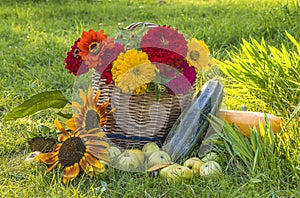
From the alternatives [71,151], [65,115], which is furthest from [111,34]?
[71,151]

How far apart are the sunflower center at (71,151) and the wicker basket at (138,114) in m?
0.28

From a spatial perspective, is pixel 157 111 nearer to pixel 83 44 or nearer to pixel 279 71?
pixel 83 44

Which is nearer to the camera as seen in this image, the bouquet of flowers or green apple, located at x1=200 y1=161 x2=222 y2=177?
green apple, located at x1=200 y1=161 x2=222 y2=177

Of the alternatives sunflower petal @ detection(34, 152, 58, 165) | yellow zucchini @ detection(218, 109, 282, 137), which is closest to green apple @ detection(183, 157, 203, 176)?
yellow zucchini @ detection(218, 109, 282, 137)

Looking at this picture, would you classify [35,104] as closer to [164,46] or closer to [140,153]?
[140,153]

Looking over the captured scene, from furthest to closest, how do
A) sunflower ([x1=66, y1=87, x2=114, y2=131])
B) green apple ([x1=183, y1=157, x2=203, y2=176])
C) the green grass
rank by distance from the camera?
1. sunflower ([x1=66, y1=87, x2=114, y2=131])
2. green apple ([x1=183, y1=157, x2=203, y2=176])
3. the green grass

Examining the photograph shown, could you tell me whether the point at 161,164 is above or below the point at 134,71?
below

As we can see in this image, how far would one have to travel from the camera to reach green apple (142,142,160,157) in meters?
2.67

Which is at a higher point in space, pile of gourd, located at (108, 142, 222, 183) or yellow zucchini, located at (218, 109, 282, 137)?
yellow zucchini, located at (218, 109, 282, 137)

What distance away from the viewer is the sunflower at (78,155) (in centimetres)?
251

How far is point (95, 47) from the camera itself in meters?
2.81

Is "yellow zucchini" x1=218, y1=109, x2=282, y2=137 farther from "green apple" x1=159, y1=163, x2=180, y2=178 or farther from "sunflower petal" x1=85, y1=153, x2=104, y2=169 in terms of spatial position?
"sunflower petal" x1=85, y1=153, x2=104, y2=169

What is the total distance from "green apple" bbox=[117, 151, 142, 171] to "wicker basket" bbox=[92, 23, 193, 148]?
0.21 metres

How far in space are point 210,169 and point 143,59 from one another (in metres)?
0.70
